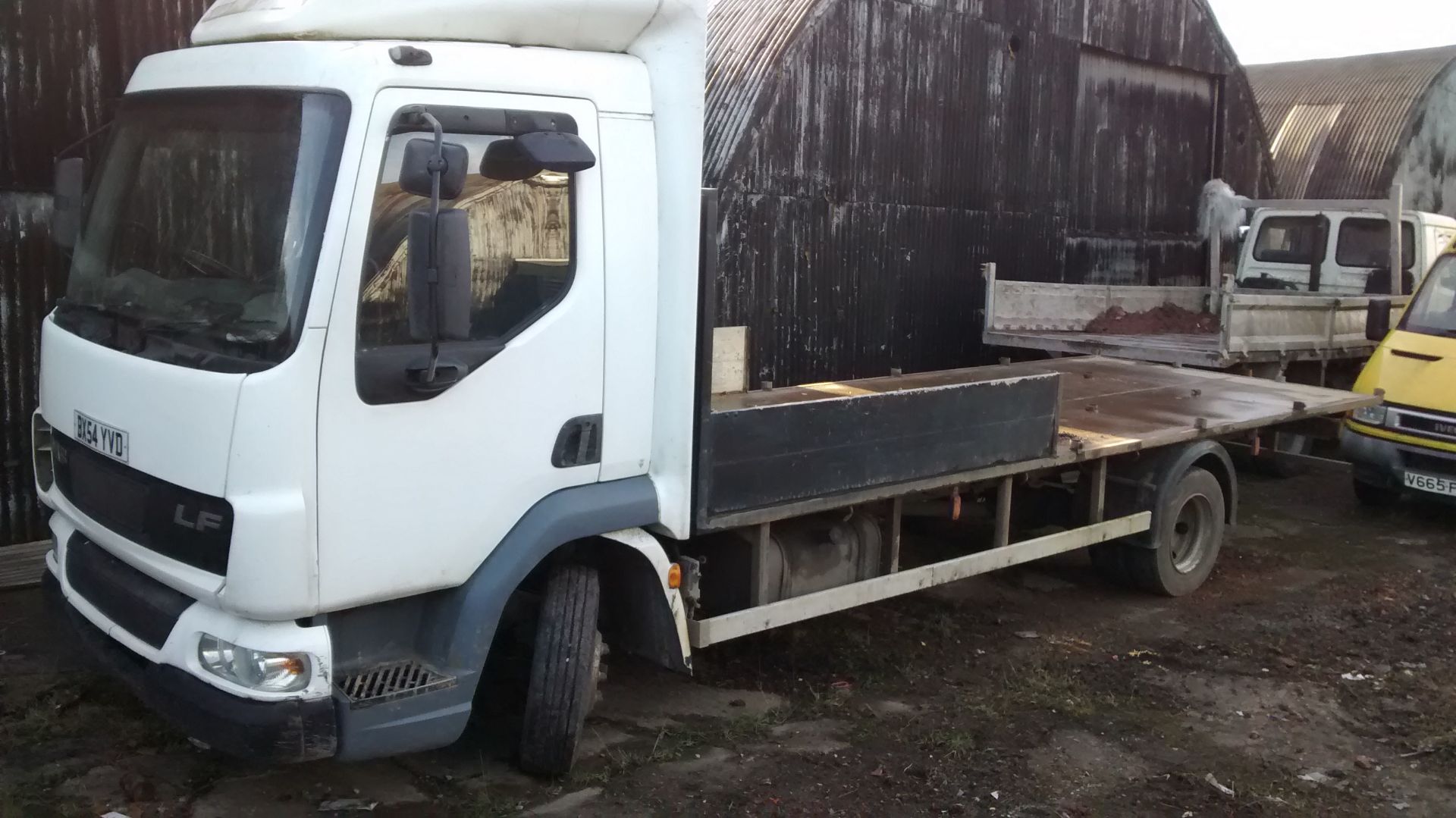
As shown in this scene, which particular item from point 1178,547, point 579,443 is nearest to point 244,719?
point 579,443

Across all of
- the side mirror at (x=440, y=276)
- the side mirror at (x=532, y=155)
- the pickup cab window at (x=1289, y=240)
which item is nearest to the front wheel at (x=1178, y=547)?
the side mirror at (x=532, y=155)

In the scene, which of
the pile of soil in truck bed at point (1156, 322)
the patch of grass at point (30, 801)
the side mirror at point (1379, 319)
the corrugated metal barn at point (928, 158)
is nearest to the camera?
the patch of grass at point (30, 801)

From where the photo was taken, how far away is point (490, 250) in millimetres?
3912

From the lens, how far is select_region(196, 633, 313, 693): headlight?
3.58 m

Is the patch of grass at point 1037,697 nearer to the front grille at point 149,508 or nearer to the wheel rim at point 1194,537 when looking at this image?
the wheel rim at point 1194,537

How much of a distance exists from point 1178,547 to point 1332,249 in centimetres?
622

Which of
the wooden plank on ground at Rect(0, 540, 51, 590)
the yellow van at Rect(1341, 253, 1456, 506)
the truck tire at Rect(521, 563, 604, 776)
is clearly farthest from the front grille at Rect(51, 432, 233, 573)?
the yellow van at Rect(1341, 253, 1456, 506)

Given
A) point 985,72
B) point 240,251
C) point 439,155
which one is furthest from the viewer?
point 985,72

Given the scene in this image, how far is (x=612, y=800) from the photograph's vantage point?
4.40 meters

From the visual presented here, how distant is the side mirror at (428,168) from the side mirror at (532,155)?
0.27 m

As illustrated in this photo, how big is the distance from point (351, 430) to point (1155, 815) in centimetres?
317

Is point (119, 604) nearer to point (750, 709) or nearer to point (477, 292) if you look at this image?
point (477, 292)

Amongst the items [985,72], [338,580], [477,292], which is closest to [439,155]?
[477,292]

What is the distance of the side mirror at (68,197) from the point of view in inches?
180
